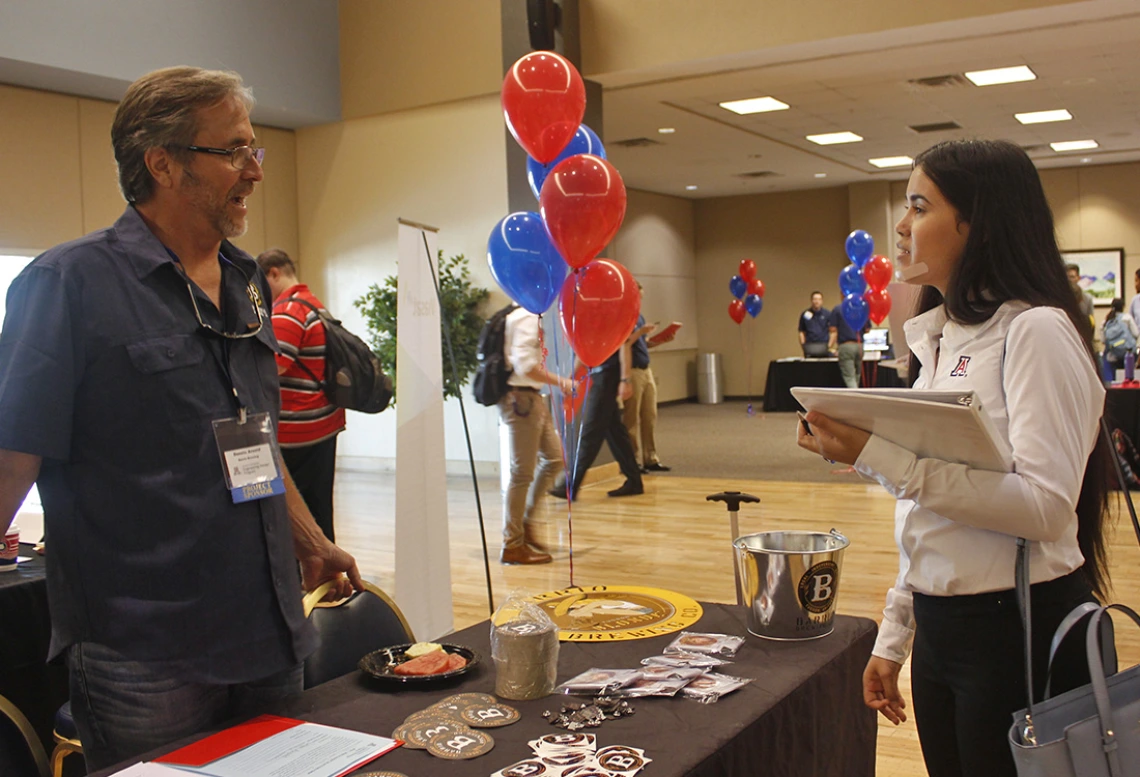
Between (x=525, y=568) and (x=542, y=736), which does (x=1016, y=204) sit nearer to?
(x=542, y=736)

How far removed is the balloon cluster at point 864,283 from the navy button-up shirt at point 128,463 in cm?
963

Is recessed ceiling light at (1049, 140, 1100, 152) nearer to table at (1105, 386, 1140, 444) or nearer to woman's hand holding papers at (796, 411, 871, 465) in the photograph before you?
table at (1105, 386, 1140, 444)

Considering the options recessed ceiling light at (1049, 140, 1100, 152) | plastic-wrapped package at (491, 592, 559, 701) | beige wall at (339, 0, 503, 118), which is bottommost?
plastic-wrapped package at (491, 592, 559, 701)

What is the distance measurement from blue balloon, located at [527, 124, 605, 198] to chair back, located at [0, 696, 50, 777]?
348cm

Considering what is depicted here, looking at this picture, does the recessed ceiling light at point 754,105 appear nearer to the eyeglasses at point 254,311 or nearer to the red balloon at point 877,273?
the red balloon at point 877,273

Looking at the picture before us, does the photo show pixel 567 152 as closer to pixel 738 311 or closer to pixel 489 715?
pixel 489 715

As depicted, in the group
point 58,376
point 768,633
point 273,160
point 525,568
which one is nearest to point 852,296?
point 273,160

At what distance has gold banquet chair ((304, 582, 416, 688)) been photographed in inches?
79.9

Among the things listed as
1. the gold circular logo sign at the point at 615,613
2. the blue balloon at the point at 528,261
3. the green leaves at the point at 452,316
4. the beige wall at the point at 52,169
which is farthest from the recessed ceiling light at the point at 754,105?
the gold circular logo sign at the point at 615,613

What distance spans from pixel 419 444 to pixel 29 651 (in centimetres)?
135

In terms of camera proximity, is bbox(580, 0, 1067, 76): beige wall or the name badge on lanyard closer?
the name badge on lanyard

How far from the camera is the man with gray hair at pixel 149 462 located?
1414 millimetres

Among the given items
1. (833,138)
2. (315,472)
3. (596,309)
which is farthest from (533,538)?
(833,138)

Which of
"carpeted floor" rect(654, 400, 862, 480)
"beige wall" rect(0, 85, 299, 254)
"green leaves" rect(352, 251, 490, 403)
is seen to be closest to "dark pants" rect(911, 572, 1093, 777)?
"carpeted floor" rect(654, 400, 862, 480)
